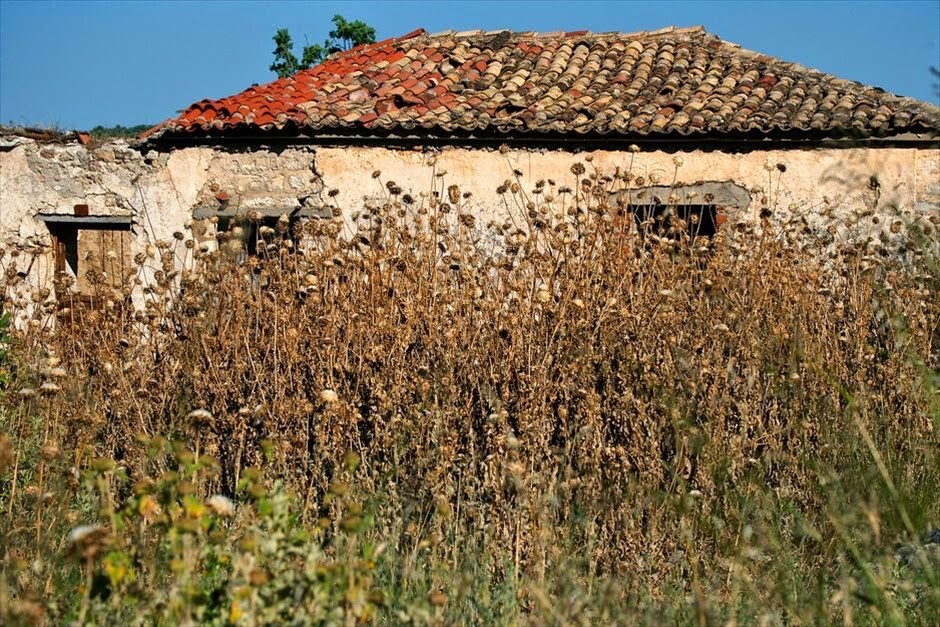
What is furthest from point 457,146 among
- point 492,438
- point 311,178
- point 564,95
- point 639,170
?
point 492,438

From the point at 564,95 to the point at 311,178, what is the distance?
3206 mm

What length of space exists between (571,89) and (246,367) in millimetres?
8913

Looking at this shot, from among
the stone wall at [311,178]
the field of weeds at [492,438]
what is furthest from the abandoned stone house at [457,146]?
the field of weeds at [492,438]

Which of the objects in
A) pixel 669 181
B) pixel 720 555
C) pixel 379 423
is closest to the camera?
pixel 720 555

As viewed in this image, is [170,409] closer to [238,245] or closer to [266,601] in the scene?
[238,245]

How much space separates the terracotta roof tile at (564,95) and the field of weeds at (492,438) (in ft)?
20.1

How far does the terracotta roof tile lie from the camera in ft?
38.5

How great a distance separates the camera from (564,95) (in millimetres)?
12695

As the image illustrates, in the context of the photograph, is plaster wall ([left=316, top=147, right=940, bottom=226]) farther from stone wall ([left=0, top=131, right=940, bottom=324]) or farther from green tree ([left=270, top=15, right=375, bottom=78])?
green tree ([left=270, top=15, right=375, bottom=78])

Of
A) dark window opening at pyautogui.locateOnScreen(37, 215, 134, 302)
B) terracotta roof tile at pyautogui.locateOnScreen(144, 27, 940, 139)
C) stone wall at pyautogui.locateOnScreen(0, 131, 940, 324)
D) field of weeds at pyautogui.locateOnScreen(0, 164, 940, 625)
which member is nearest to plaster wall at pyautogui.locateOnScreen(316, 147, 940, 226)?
stone wall at pyautogui.locateOnScreen(0, 131, 940, 324)

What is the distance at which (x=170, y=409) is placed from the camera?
16.3 feet

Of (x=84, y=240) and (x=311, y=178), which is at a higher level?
(x=311, y=178)

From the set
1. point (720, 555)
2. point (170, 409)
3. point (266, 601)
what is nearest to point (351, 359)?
point (170, 409)

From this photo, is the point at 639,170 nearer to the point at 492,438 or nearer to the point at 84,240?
the point at 84,240
